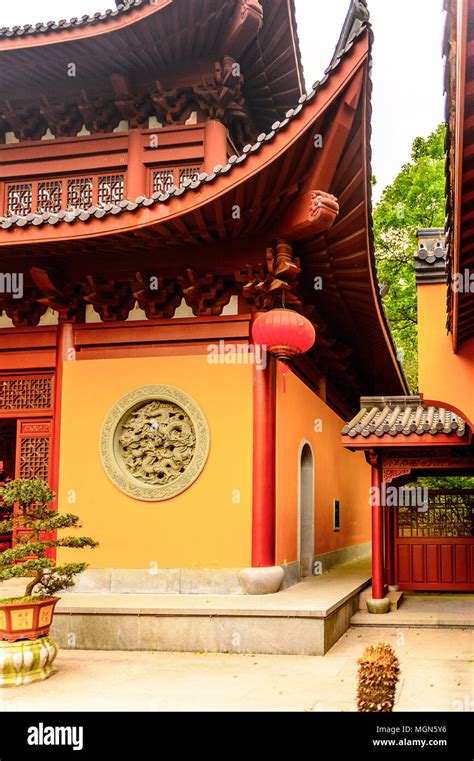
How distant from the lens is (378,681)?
3.63 m

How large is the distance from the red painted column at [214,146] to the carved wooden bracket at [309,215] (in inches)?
89.1

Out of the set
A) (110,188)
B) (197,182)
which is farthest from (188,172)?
(197,182)

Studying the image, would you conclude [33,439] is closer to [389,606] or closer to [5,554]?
[5,554]

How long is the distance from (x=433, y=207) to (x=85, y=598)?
17197mm

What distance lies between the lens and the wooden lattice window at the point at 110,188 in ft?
32.0

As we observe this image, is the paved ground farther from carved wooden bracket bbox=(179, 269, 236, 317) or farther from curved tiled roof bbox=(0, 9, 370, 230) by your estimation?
curved tiled roof bbox=(0, 9, 370, 230)

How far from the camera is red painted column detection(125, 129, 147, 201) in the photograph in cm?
956

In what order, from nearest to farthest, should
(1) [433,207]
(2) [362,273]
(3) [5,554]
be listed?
(3) [5,554]
(2) [362,273]
(1) [433,207]

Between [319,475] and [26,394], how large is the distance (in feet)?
15.1

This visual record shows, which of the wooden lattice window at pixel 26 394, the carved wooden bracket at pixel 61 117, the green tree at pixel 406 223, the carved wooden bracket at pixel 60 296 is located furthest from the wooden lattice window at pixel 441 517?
the green tree at pixel 406 223

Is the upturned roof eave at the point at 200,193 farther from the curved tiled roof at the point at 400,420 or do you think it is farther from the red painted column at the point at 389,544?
the red painted column at the point at 389,544

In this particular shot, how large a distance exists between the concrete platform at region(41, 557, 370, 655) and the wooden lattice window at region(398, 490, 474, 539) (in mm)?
3171

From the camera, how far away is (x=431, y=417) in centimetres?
939

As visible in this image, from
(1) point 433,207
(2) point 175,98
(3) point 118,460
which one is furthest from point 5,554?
(1) point 433,207
